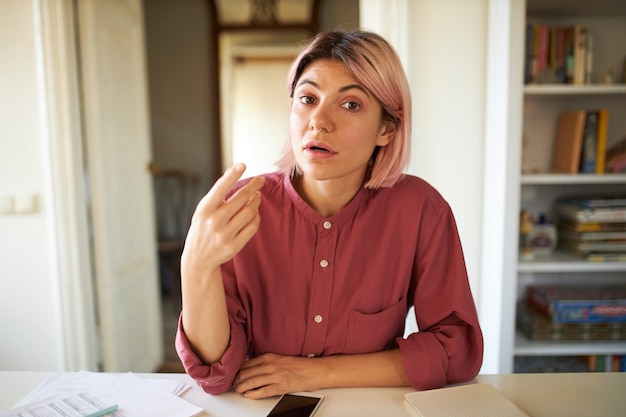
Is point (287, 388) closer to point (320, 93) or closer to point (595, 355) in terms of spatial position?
point (320, 93)

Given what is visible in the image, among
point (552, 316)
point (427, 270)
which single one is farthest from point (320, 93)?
point (552, 316)

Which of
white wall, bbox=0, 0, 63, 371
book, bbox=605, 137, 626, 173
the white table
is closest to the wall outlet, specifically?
white wall, bbox=0, 0, 63, 371

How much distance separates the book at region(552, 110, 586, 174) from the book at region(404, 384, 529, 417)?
1432mm

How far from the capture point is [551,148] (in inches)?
83.6

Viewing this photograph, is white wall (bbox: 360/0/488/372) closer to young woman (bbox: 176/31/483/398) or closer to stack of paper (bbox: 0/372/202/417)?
young woman (bbox: 176/31/483/398)

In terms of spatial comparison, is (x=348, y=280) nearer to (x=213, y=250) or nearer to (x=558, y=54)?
(x=213, y=250)

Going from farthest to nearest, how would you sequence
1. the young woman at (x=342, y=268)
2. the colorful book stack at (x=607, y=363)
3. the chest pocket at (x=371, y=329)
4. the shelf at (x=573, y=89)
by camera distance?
the colorful book stack at (x=607, y=363)
the shelf at (x=573, y=89)
the chest pocket at (x=371, y=329)
the young woman at (x=342, y=268)

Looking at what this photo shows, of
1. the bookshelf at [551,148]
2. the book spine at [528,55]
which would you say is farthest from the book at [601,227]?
the book spine at [528,55]

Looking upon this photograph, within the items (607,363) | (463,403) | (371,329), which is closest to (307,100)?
(371,329)

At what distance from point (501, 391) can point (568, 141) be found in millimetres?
1493

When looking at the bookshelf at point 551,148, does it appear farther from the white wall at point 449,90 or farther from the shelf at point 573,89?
the white wall at point 449,90

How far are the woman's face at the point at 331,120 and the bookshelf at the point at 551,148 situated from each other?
103 cm

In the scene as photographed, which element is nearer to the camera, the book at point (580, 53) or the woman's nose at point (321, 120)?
the woman's nose at point (321, 120)

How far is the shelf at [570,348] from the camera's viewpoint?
1875mm
